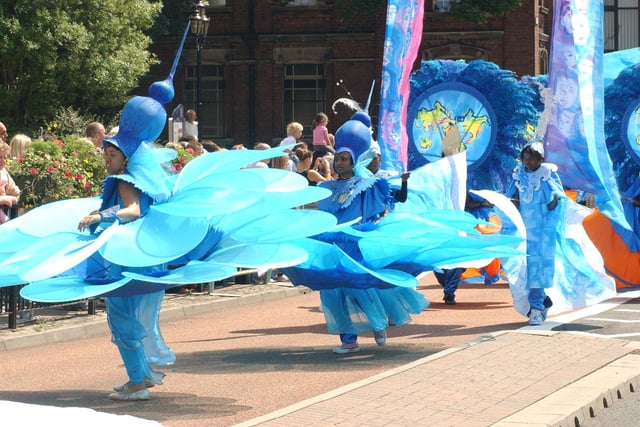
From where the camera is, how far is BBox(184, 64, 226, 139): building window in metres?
39.2

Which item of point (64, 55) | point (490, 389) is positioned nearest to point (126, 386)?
point (490, 389)

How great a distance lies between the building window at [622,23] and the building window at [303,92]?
1612 centimetres

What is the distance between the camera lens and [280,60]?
3862 centimetres

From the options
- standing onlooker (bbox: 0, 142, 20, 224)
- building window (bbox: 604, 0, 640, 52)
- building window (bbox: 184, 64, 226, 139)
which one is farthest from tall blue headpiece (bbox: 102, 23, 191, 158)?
building window (bbox: 604, 0, 640, 52)

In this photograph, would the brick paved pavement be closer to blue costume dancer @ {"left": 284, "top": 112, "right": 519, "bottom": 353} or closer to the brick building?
blue costume dancer @ {"left": 284, "top": 112, "right": 519, "bottom": 353}

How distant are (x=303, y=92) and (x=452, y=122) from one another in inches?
866

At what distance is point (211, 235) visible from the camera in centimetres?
848

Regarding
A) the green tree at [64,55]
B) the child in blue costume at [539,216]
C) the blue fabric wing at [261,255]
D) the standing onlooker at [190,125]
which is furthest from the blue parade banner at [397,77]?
the green tree at [64,55]

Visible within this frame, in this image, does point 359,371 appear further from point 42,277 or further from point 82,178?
point 82,178

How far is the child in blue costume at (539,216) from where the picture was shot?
40.9 ft

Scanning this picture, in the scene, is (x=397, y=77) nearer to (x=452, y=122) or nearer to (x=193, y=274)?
(x=452, y=122)

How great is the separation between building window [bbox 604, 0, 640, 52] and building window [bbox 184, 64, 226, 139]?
17846mm

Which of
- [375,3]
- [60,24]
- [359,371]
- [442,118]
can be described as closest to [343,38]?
[375,3]

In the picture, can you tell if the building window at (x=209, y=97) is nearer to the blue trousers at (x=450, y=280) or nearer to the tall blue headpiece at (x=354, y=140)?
the blue trousers at (x=450, y=280)
